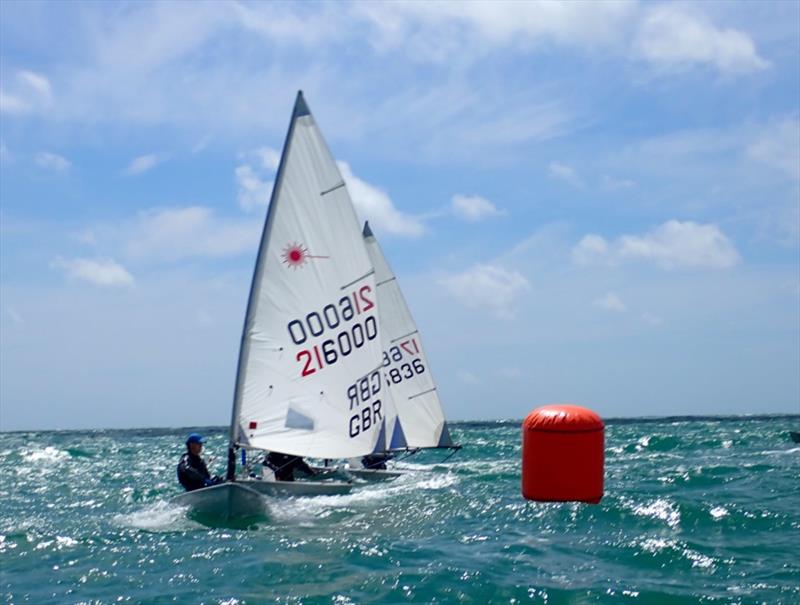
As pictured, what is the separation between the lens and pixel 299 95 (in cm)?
1655

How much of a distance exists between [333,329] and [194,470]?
311cm

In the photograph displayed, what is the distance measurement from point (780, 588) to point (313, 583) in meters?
4.51

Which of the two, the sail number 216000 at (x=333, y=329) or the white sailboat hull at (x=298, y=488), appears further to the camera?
the sail number 216000 at (x=333, y=329)

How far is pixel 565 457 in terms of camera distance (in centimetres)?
833

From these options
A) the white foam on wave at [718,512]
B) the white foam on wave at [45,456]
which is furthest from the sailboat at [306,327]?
the white foam on wave at [45,456]

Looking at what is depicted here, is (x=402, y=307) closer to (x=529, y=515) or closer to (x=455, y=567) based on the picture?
(x=529, y=515)

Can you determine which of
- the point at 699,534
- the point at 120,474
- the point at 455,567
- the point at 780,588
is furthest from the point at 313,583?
the point at 120,474

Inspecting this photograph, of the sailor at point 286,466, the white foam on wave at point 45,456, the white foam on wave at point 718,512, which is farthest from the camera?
the white foam on wave at point 45,456

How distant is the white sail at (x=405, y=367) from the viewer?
83.3 feet

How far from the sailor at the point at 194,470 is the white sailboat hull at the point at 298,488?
62 centimetres

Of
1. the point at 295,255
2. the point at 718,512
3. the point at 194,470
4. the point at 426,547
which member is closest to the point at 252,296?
the point at 295,255

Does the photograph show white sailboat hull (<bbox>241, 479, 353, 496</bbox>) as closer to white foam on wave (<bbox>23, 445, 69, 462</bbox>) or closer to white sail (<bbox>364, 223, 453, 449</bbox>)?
white sail (<bbox>364, 223, 453, 449</bbox>)

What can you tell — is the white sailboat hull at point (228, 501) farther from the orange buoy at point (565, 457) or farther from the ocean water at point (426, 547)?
the orange buoy at point (565, 457)

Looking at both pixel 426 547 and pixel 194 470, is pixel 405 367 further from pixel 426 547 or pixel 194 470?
pixel 426 547
